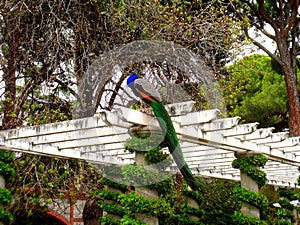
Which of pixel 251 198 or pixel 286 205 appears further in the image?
pixel 286 205

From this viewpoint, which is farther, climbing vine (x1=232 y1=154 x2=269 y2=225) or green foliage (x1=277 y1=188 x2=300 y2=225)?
green foliage (x1=277 y1=188 x2=300 y2=225)

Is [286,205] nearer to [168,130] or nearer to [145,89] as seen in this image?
[168,130]

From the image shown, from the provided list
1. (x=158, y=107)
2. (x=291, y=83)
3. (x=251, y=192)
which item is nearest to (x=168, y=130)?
(x=158, y=107)

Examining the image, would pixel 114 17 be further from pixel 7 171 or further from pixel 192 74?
pixel 7 171

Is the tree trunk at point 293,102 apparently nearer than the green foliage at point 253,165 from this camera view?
No

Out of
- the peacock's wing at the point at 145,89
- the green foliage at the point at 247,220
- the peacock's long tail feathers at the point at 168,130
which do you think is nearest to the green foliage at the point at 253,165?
the green foliage at the point at 247,220

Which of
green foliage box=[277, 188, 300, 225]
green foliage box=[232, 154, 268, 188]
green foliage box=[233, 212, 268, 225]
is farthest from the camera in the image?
green foliage box=[277, 188, 300, 225]

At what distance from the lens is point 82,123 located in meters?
4.63

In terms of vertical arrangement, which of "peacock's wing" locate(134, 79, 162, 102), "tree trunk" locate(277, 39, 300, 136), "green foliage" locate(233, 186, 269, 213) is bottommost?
"green foliage" locate(233, 186, 269, 213)

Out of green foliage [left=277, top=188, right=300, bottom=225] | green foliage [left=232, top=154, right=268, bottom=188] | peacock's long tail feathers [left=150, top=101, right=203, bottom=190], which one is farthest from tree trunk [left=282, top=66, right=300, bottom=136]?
peacock's long tail feathers [left=150, top=101, right=203, bottom=190]

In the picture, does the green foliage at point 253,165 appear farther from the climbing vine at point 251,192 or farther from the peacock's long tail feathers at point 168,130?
the peacock's long tail feathers at point 168,130

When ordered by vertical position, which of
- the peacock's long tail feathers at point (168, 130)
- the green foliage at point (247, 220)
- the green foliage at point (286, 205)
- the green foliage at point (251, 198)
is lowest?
the green foliage at point (286, 205)

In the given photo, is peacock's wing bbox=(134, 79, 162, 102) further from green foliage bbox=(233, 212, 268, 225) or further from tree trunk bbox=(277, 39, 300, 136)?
tree trunk bbox=(277, 39, 300, 136)

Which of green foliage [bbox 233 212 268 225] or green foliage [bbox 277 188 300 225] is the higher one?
green foliage [bbox 233 212 268 225]
